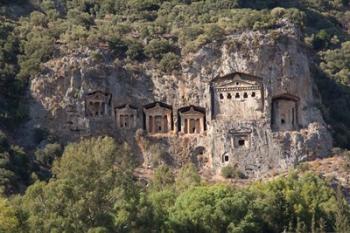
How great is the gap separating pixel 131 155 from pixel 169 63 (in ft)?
45.3

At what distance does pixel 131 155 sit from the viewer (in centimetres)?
7944

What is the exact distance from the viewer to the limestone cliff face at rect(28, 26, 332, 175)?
87.9 m

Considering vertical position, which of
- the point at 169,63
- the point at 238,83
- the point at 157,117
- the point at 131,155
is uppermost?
the point at 169,63

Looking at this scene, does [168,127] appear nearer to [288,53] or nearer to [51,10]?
[288,53]

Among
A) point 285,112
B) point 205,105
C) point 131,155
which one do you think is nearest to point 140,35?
point 205,105

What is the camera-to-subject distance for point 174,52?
9331 cm

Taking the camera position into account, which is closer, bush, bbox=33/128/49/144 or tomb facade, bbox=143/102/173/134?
bush, bbox=33/128/49/144

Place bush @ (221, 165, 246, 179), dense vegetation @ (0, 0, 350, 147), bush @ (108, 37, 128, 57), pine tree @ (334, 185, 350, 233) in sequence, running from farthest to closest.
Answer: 1. bush @ (108, 37, 128, 57)
2. dense vegetation @ (0, 0, 350, 147)
3. bush @ (221, 165, 246, 179)
4. pine tree @ (334, 185, 350, 233)

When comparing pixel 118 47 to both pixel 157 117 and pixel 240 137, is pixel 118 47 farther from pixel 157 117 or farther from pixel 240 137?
pixel 240 137

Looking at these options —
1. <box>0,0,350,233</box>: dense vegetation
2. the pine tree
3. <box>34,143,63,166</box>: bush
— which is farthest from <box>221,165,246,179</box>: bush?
the pine tree

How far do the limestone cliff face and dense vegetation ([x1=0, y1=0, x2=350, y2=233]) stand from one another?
1434 mm

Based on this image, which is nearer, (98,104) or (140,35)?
(98,104)

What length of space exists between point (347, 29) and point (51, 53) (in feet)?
144

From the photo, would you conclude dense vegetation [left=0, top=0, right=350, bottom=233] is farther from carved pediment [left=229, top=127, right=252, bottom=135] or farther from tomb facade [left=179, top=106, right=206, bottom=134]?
tomb facade [left=179, top=106, right=206, bottom=134]
